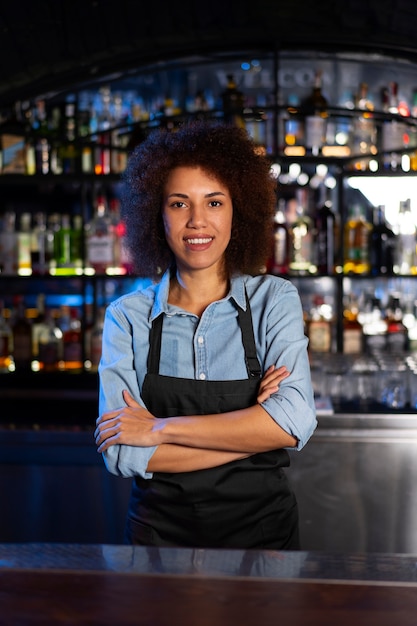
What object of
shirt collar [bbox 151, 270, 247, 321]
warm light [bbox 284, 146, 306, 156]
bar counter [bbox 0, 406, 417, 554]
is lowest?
bar counter [bbox 0, 406, 417, 554]

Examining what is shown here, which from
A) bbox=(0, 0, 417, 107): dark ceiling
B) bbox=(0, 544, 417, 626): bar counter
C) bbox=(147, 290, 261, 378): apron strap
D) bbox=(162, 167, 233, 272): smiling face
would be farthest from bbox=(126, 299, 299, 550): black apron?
bbox=(0, 0, 417, 107): dark ceiling

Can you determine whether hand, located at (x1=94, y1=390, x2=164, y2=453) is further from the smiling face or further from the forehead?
the forehead

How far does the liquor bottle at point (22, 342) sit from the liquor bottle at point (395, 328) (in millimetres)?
1553

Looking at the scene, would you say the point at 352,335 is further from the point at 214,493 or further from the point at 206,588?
the point at 206,588

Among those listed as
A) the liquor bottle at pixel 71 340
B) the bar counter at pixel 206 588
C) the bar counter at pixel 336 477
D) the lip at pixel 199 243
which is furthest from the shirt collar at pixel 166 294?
the liquor bottle at pixel 71 340

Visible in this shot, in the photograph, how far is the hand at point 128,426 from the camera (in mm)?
1549

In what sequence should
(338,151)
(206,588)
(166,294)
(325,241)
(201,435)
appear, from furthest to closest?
(338,151)
(325,241)
(166,294)
(201,435)
(206,588)

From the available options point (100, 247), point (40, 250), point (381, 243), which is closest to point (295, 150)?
point (381, 243)

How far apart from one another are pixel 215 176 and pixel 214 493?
0.64m

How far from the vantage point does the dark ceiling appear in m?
3.71

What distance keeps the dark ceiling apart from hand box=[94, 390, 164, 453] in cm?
245

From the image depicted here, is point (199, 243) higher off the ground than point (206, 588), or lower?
higher

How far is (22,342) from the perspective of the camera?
352 centimetres

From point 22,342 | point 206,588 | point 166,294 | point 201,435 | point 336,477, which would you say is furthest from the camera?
point 22,342
